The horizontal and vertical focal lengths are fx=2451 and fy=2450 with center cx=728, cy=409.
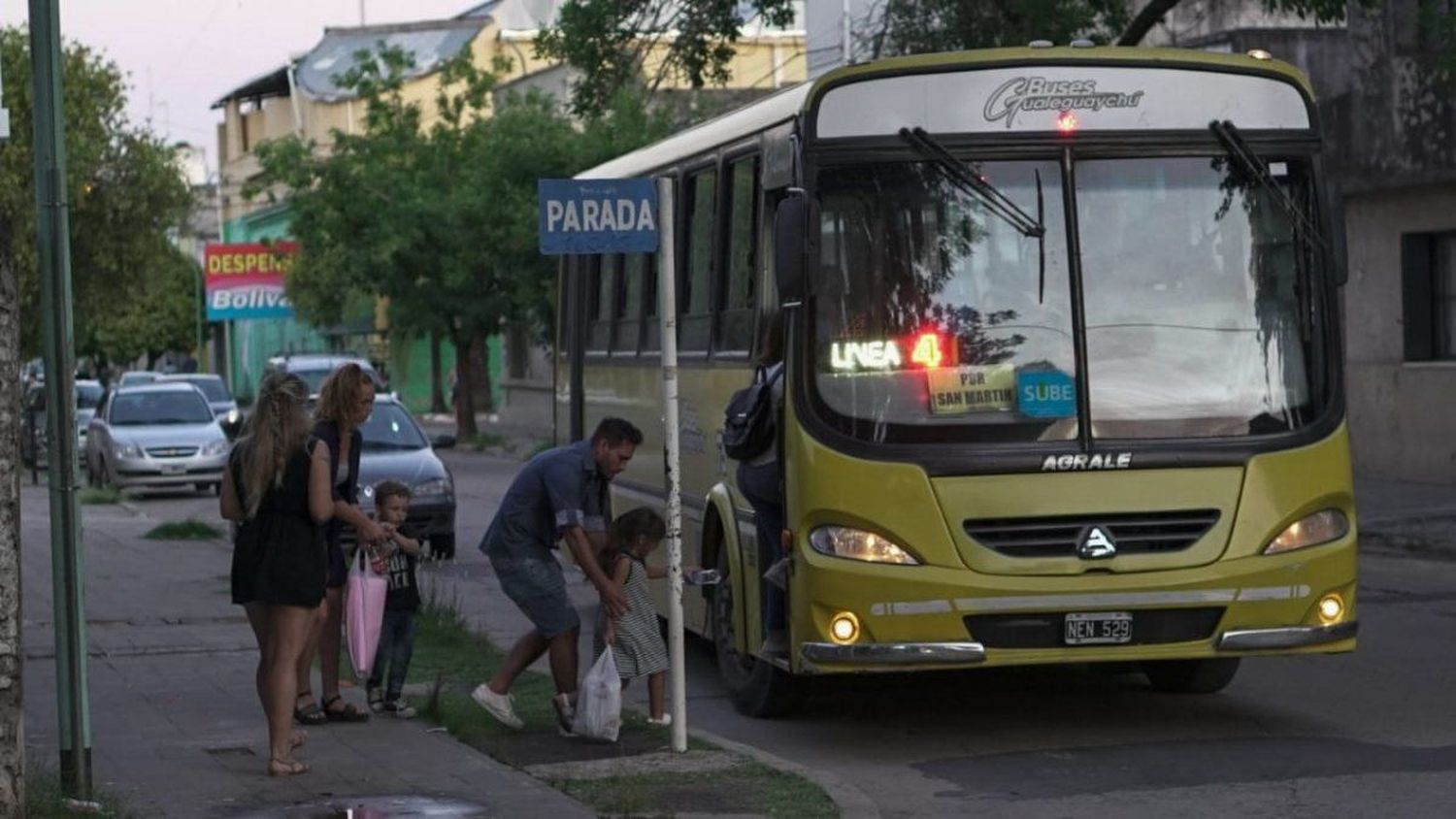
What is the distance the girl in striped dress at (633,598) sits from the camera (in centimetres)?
1084

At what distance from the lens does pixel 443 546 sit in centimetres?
2211

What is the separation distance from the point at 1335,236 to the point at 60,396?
5304 millimetres

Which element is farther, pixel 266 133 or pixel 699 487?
pixel 266 133

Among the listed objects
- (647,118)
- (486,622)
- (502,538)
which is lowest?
(486,622)

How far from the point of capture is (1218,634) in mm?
10258

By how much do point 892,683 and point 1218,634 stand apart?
2.96 metres

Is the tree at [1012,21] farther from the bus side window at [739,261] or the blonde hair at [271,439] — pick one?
the blonde hair at [271,439]

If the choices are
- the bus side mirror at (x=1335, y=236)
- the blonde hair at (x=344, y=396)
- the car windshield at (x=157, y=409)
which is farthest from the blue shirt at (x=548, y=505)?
the car windshield at (x=157, y=409)

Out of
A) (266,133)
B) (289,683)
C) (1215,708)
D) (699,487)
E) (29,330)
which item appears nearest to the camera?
(289,683)

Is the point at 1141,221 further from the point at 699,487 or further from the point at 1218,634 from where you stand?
the point at 699,487

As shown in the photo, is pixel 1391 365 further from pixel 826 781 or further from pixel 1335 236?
pixel 826 781

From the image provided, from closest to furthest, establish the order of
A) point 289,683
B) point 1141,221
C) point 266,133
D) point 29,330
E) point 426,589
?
point 289,683 < point 1141,221 < point 426,589 < point 29,330 < point 266,133

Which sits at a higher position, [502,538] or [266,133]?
[266,133]

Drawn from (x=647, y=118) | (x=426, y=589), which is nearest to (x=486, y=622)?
(x=426, y=589)
